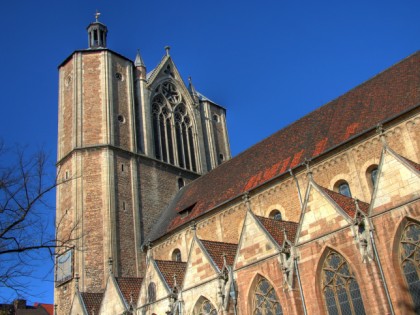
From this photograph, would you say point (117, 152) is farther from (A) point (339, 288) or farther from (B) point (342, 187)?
(A) point (339, 288)

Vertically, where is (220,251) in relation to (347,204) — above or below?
above

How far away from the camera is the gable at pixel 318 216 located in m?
16.1

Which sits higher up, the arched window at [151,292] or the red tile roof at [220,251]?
the red tile roof at [220,251]

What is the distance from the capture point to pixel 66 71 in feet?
125

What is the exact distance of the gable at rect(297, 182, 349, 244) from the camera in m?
16.1

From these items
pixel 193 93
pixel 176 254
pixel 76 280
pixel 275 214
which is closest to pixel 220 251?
pixel 275 214

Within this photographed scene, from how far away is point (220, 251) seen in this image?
20.8 meters

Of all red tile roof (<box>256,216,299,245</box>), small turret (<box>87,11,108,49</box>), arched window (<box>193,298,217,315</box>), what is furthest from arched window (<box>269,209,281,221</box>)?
small turret (<box>87,11,108,49</box>)

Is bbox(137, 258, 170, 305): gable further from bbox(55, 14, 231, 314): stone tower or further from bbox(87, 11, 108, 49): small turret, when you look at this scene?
bbox(87, 11, 108, 49): small turret

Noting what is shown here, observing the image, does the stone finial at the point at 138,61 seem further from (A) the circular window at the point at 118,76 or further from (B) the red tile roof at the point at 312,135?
(B) the red tile roof at the point at 312,135

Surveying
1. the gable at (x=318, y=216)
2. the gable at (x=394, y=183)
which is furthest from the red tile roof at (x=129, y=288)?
the gable at (x=394, y=183)

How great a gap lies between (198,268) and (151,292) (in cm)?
311

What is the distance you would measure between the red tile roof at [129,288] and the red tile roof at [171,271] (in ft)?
7.21

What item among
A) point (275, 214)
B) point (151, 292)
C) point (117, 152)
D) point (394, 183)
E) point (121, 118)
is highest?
point (121, 118)
